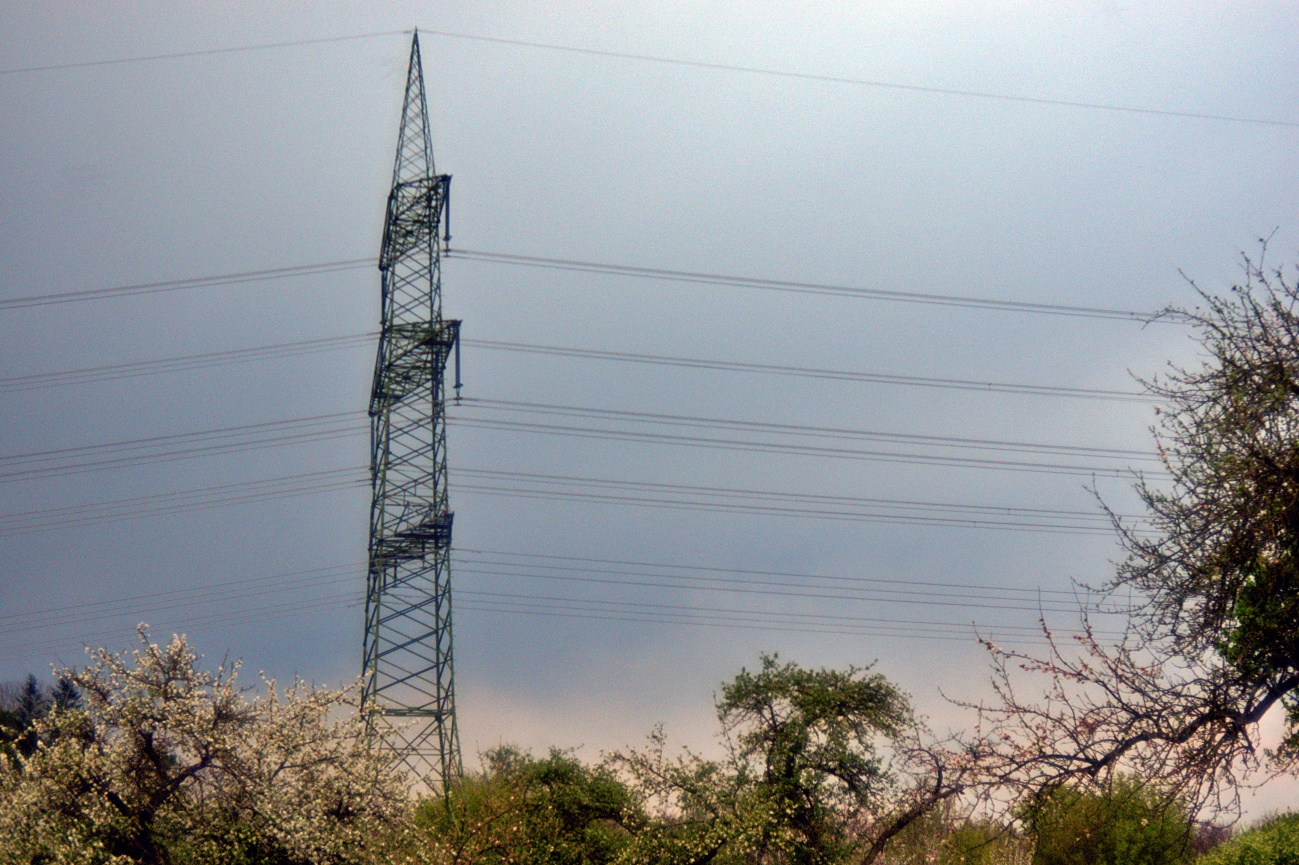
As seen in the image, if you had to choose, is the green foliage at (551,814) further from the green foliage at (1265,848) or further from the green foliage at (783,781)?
the green foliage at (1265,848)

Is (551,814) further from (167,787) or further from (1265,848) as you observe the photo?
(1265,848)

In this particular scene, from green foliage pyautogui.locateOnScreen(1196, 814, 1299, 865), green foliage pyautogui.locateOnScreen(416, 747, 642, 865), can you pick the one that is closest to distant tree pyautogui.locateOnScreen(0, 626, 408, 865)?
green foliage pyautogui.locateOnScreen(416, 747, 642, 865)

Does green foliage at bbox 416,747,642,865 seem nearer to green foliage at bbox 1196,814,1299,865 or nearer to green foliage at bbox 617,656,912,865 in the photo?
green foliage at bbox 617,656,912,865

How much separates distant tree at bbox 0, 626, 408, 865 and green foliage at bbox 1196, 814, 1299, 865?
1857 centimetres

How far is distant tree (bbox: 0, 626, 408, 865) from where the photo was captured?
78.0ft

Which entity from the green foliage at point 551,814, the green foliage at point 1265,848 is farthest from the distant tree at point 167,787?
the green foliage at point 1265,848

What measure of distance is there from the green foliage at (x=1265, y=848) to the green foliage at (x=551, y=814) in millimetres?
16556

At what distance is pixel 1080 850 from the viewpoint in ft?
125

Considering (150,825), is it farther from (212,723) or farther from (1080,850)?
(1080,850)

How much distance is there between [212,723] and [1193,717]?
21098 millimetres

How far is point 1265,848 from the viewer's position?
19.2m

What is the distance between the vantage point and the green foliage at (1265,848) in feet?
60.8

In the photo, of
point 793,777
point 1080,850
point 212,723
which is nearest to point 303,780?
point 212,723

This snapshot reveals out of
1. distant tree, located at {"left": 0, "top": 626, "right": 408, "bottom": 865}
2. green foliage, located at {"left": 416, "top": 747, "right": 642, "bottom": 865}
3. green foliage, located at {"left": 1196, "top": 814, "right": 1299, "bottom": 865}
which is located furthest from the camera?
green foliage, located at {"left": 416, "top": 747, "right": 642, "bottom": 865}
